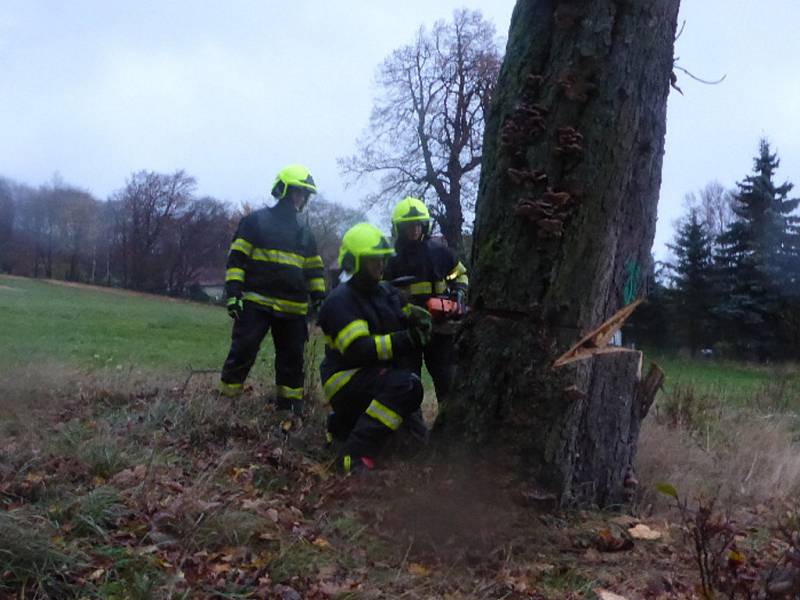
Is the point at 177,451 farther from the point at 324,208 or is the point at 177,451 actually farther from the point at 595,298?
the point at 324,208

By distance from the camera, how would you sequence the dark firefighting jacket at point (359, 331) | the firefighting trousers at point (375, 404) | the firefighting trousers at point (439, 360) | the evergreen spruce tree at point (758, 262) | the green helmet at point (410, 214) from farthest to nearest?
1. the evergreen spruce tree at point (758, 262)
2. the green helmet at point (410, 214)
3. the firefighting trousers at point (439, 360)
4. the dark firefighting jacket at point (359, 331)
5. the firefighting trousers at point (375, 404)

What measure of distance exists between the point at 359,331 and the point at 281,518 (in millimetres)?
1327

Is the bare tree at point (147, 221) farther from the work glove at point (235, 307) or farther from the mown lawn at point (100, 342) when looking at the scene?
the work glove at point (235, 307)

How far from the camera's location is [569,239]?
3.92m

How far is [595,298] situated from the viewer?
3971 mm

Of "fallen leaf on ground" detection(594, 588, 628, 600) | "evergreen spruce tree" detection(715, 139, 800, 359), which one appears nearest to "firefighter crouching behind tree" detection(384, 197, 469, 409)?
"fallen leaf on ground" detection(594, 588, 628, 600)

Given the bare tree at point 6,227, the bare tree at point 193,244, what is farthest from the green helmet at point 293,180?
the bare tree at point 6,227

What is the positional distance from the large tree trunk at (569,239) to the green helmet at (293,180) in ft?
8.19

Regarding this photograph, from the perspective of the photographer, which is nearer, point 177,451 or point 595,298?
point 595,298

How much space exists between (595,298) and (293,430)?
2.46 m

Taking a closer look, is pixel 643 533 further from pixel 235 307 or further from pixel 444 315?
pixel 235 307

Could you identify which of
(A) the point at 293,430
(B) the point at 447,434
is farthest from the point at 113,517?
(A) the point at 293,430

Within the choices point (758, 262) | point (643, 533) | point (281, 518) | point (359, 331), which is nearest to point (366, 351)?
point (359, 331)

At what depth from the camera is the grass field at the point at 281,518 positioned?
9.91 ft
